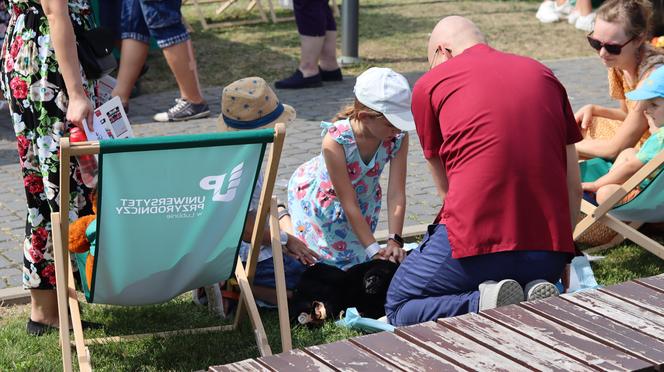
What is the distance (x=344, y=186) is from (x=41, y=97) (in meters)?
1.29

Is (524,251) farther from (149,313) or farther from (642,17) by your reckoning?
(642,17)

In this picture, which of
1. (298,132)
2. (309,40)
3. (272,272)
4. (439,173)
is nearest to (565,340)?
(439,173)

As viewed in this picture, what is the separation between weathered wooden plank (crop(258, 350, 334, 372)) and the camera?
2.69 meters

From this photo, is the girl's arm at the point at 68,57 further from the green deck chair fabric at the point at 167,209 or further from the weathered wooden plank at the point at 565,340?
the weathered wooden plank at the point at 565,340

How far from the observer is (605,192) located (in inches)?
196

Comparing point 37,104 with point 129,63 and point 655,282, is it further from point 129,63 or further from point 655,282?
point 129,63

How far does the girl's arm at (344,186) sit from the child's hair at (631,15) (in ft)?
5.42

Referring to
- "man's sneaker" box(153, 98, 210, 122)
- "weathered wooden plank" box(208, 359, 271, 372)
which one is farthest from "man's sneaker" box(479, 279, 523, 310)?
"man's sneaker" box(153, 98, 210, 122)

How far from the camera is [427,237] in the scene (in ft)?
13.1

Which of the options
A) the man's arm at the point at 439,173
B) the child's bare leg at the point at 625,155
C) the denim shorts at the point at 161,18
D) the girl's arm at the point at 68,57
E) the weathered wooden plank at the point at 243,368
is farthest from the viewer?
the denim shorts at the point at 161,18

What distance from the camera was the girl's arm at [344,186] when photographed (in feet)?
14.7

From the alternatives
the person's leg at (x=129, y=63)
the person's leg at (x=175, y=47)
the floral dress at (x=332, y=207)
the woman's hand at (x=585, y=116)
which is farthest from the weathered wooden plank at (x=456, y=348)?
the person's leg at (x=129, y=63)

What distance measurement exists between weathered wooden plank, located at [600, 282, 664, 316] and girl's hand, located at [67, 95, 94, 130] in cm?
197

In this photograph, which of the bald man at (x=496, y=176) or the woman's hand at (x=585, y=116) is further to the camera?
the woman's hand at (x=585, y=116)
